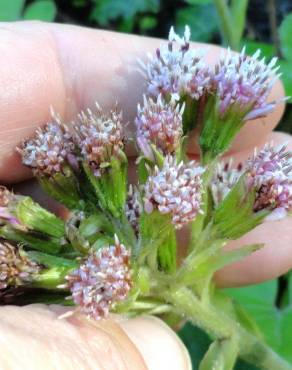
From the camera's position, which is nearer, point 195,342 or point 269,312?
point 195,342

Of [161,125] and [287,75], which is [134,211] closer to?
[161,125]

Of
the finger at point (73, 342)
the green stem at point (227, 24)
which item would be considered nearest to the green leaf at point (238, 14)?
the green stem at point (227, 24)

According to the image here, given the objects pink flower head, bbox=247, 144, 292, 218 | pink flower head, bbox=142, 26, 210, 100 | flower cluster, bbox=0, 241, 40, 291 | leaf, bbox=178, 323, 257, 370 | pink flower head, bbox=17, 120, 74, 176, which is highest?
pink flower head, bbox=142, 26, 210, 100

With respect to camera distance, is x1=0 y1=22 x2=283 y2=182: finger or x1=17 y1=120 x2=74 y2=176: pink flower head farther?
x1=0 y1=22 x2=283 y2=182: finger

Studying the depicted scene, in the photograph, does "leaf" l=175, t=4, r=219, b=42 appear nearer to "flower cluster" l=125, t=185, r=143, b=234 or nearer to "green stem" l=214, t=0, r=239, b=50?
"green stem" l=214, t=0, r=239, b=50

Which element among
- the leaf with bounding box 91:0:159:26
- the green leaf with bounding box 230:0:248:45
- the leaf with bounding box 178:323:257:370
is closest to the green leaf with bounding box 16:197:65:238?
the leaf with bounding box 178:323:257:370

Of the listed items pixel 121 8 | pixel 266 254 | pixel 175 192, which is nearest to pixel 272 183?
pixel 175 192
